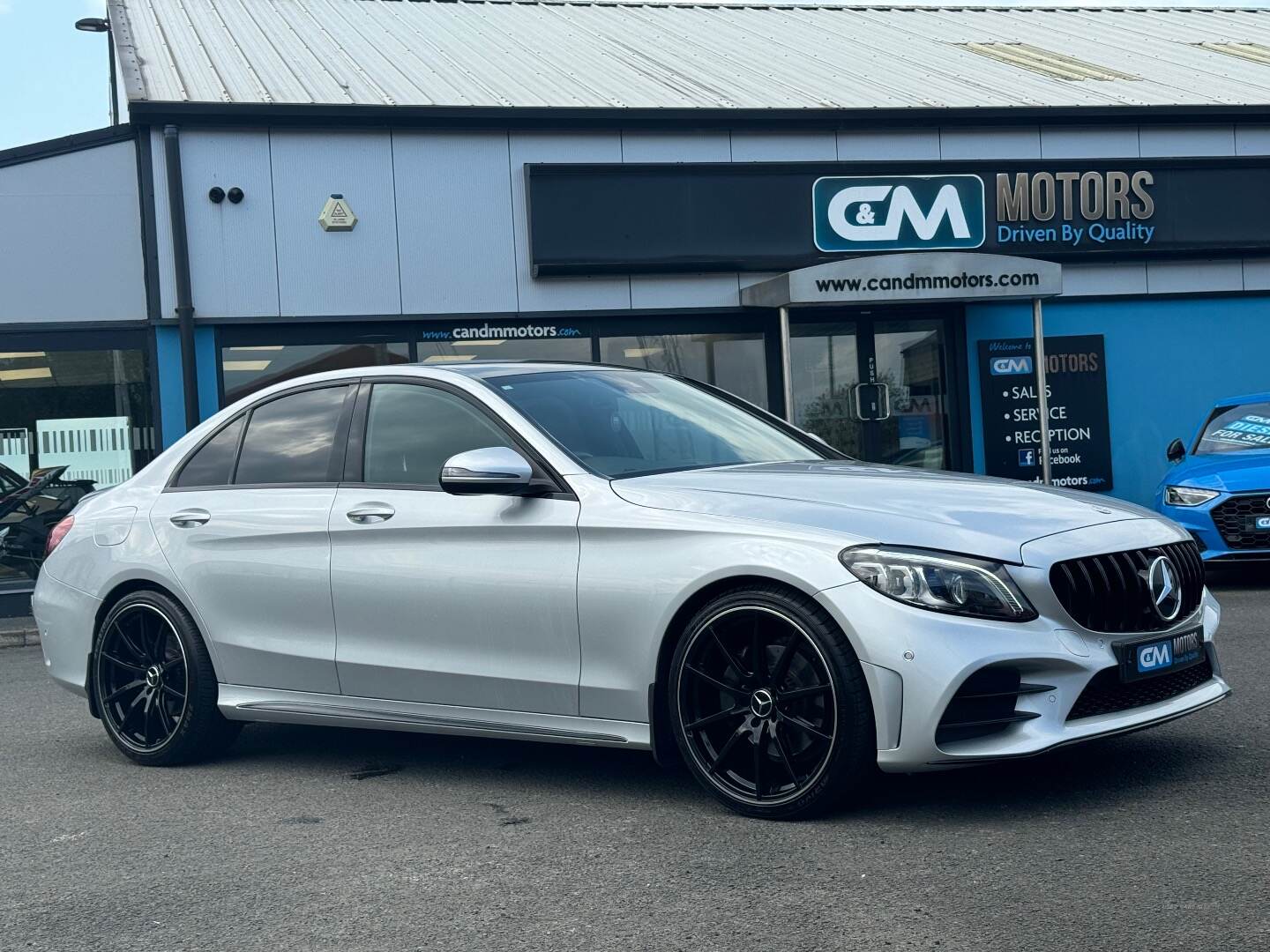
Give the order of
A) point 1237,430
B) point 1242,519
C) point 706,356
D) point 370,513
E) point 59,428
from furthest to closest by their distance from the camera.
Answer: point 706,356, point 59,428, point 1237,430, point 1242,519, point 370,513

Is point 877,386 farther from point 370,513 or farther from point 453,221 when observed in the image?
point 370,513

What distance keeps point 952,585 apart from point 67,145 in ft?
39.7

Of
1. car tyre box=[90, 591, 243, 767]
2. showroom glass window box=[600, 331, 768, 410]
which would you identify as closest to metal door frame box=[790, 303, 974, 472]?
showroom glass window box=[600, 331, 768, 410]

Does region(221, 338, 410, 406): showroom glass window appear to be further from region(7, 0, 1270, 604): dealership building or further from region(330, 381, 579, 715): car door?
region(330, 381, 579, 715): car door

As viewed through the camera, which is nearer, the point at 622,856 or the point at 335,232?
the point at 622,856

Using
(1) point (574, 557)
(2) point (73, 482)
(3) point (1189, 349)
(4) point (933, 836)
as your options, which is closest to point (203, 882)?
(1) point (574, 557)

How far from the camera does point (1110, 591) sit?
4688mm

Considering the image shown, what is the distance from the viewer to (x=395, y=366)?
6109 millimetres

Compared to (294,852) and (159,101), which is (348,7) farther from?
(294,852)

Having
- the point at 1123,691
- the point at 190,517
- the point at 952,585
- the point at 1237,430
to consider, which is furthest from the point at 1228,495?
the point at 190,517

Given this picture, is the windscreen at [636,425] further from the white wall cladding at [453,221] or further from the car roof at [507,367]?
the white wall cladding at [453,221]

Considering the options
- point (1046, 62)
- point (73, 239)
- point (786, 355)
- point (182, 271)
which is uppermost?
point (1046, 62)

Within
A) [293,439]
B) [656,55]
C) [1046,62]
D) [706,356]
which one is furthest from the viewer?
[1046,62]

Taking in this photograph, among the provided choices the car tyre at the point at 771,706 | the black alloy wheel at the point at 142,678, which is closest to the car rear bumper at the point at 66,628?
the black alloy wheel at the point at 142,678
